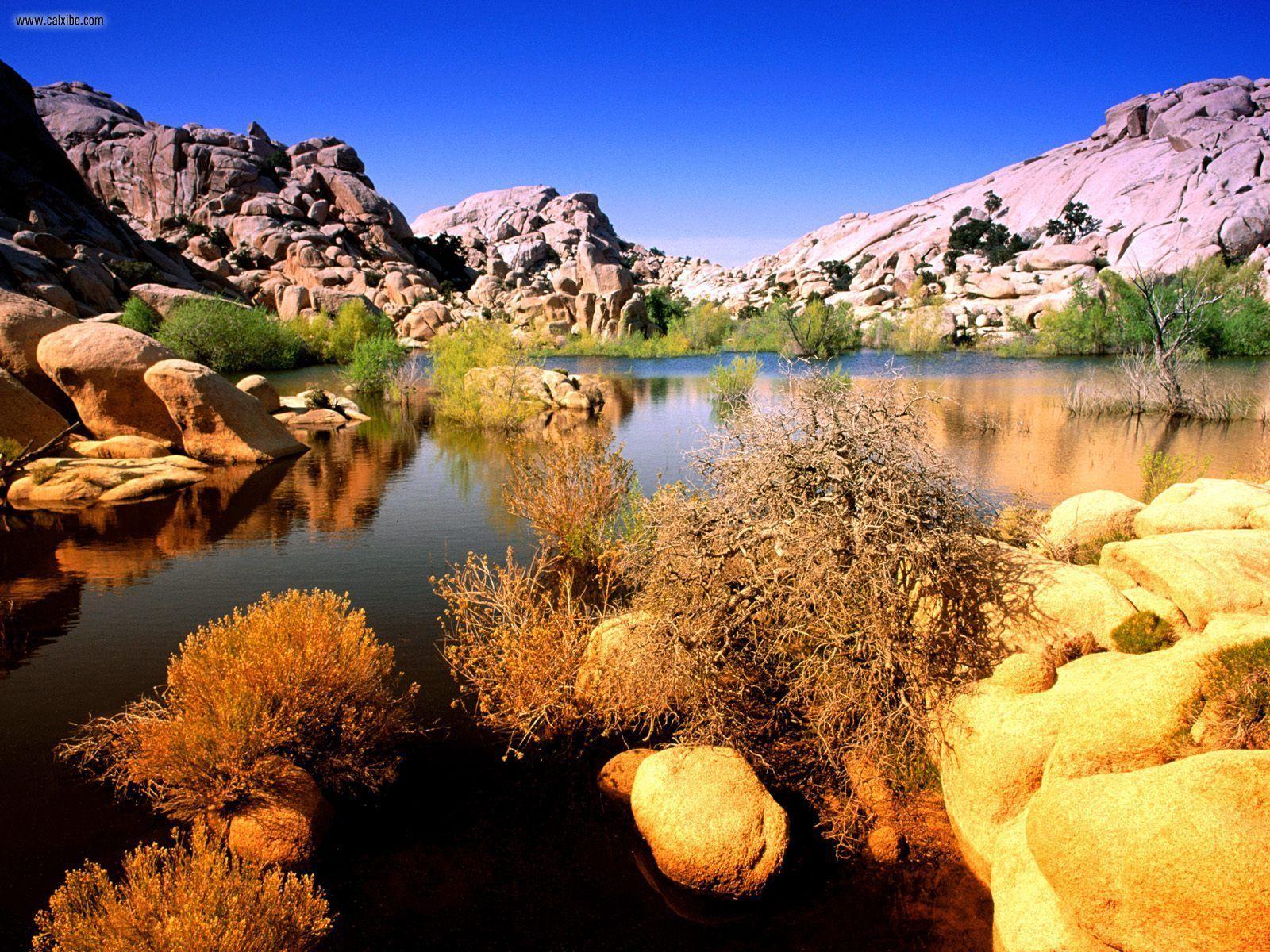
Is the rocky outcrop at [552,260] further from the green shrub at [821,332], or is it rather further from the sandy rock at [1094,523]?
the sandy rock at [1094,523]

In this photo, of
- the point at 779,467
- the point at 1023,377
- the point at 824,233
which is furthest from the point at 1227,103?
the point at 779,467

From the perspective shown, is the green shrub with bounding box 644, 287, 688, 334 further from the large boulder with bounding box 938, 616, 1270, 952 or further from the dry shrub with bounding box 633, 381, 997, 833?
the large boulder with bounding box 938, 616, 1270, 952

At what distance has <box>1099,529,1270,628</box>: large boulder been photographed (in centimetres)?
515

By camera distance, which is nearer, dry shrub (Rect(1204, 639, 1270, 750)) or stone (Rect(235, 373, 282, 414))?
dry shrub (Rect(1204, 639, 1270, 750))

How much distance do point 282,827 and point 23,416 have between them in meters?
14.0

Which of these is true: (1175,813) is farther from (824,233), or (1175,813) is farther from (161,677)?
(824,233)

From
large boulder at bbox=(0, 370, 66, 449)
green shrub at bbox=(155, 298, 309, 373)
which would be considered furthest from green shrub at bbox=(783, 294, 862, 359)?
large boulder at bbox=(0, 370, 66, 449)

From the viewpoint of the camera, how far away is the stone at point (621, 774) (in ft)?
17.3

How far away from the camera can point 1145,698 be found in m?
4.12

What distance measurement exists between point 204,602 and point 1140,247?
84644 mm

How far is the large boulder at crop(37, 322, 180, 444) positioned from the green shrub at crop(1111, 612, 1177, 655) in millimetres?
17266

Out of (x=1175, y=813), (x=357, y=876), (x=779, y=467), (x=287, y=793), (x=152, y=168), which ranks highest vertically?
(x=152, y=168)

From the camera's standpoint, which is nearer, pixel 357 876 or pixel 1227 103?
pixel 357 876

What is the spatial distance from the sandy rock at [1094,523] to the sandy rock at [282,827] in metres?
7.39
